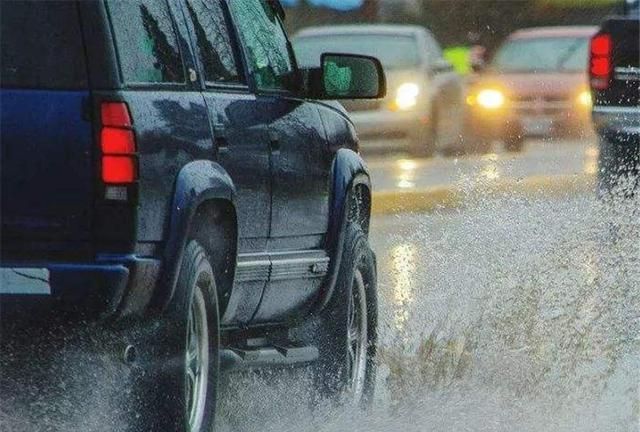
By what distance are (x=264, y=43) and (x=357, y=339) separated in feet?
4.12

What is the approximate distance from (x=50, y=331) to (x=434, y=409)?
228 centimetres

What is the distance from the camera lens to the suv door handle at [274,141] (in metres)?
7.50

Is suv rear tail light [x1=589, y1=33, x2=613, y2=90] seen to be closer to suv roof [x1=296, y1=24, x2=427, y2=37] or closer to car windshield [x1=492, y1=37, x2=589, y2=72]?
suv roof [x1=296, y1=24, x2=427, y2=37]

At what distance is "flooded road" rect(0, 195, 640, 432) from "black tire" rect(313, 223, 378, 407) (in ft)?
0.34

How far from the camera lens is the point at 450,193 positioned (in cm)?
2011

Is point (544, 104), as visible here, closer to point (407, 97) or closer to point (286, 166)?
point (407, 97)

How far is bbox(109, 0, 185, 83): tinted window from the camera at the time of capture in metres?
6.25

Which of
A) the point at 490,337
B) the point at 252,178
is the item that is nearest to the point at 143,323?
the point at 252,178

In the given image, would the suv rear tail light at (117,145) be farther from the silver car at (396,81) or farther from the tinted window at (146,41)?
the silver car at (396,81)

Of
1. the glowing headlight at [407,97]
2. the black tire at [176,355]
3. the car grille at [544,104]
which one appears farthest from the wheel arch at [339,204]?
the car grille at [544,104]

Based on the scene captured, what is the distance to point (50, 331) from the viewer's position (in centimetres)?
601

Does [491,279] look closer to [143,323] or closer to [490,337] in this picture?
[490,337]

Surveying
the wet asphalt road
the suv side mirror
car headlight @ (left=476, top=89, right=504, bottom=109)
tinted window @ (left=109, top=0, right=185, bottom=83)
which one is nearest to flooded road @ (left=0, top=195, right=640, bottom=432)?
tinted window @ (left=109, top=0, right=185, bottom=83)

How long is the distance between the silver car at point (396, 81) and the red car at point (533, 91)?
276 cm
